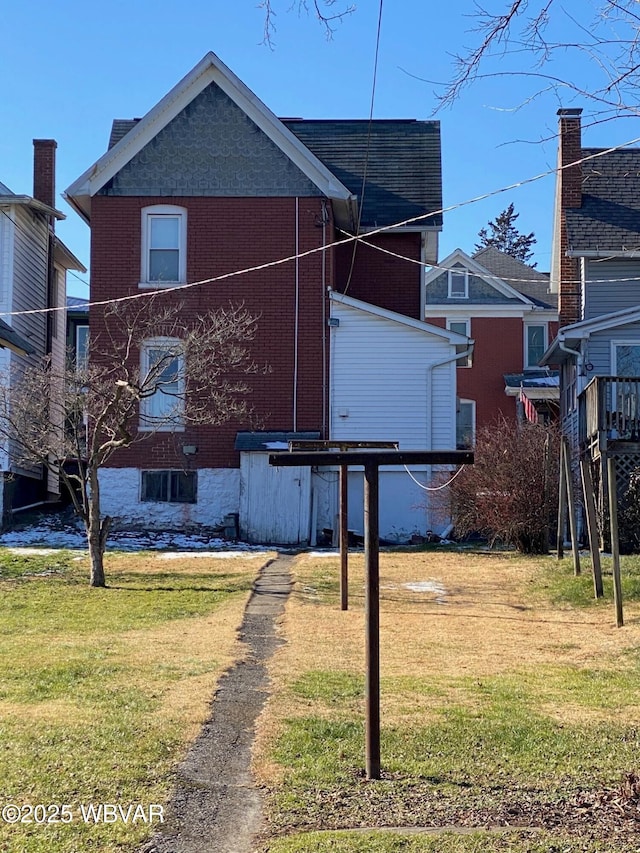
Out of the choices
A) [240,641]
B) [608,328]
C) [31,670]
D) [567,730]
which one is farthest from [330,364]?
[567,730]

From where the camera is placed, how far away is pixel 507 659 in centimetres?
1000

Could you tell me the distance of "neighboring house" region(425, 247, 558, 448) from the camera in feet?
121

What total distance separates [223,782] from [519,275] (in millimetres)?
36152

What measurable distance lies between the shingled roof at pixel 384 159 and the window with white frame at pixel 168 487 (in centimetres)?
799

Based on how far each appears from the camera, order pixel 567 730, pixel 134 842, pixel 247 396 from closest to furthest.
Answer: pixel 134 842, pixel 567 730, pixel 247 396

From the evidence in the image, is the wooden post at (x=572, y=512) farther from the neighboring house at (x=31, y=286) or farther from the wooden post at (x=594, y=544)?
the neighboring house at (x=31, y=286)

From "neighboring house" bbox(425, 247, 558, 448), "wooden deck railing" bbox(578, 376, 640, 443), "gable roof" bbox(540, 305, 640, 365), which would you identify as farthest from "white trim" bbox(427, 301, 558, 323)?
"wooden deck railing" bbox(578, 376, 640, 443)

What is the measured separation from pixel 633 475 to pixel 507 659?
9.41 m

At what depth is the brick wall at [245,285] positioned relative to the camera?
78.1ft

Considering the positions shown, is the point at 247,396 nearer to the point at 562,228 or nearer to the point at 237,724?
the point at 562,228

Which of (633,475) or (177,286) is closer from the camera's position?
(633,475)

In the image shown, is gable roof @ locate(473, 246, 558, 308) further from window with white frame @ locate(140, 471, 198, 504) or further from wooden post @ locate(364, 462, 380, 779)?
wooden post @ locate(364, 462, 380, 779)

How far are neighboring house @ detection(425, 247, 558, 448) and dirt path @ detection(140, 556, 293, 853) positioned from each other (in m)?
27.9

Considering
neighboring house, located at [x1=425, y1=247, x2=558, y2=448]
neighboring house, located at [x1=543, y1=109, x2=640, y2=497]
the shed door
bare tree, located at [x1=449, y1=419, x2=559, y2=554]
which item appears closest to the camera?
bare tree, located at [x1=449, y1=419, x2=559, y2=554]
